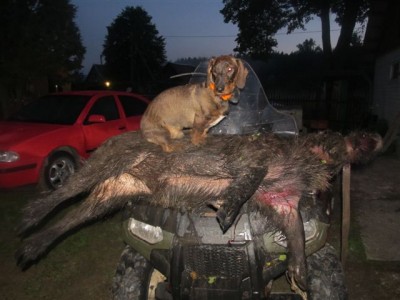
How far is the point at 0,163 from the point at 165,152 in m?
4.78

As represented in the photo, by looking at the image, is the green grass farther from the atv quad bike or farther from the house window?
the house window

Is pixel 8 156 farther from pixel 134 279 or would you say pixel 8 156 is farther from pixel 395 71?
pixel 395 71

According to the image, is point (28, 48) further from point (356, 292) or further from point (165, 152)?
point (356, 292)

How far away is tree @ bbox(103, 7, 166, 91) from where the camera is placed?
171 ft

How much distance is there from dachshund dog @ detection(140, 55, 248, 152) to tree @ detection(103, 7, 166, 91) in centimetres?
4767

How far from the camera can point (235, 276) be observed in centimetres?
259

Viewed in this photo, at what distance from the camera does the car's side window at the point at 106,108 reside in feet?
26.8

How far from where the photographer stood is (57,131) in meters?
7.32

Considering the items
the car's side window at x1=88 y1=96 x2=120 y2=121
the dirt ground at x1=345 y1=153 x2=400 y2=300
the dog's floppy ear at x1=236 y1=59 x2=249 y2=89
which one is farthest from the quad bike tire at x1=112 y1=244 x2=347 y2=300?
the car's side window at x1=88 y1=96 x2=120 y2=121

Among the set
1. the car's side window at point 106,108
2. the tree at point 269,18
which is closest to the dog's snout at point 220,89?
the car's side window at point 106,108

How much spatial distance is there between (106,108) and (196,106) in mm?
5198

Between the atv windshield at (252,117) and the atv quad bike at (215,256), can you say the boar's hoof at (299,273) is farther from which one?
the atv windshield at (252,117)

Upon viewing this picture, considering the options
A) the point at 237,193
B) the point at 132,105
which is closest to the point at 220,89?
the point at 237,193

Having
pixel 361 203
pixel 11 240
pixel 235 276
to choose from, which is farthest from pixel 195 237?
pixel 361 203
